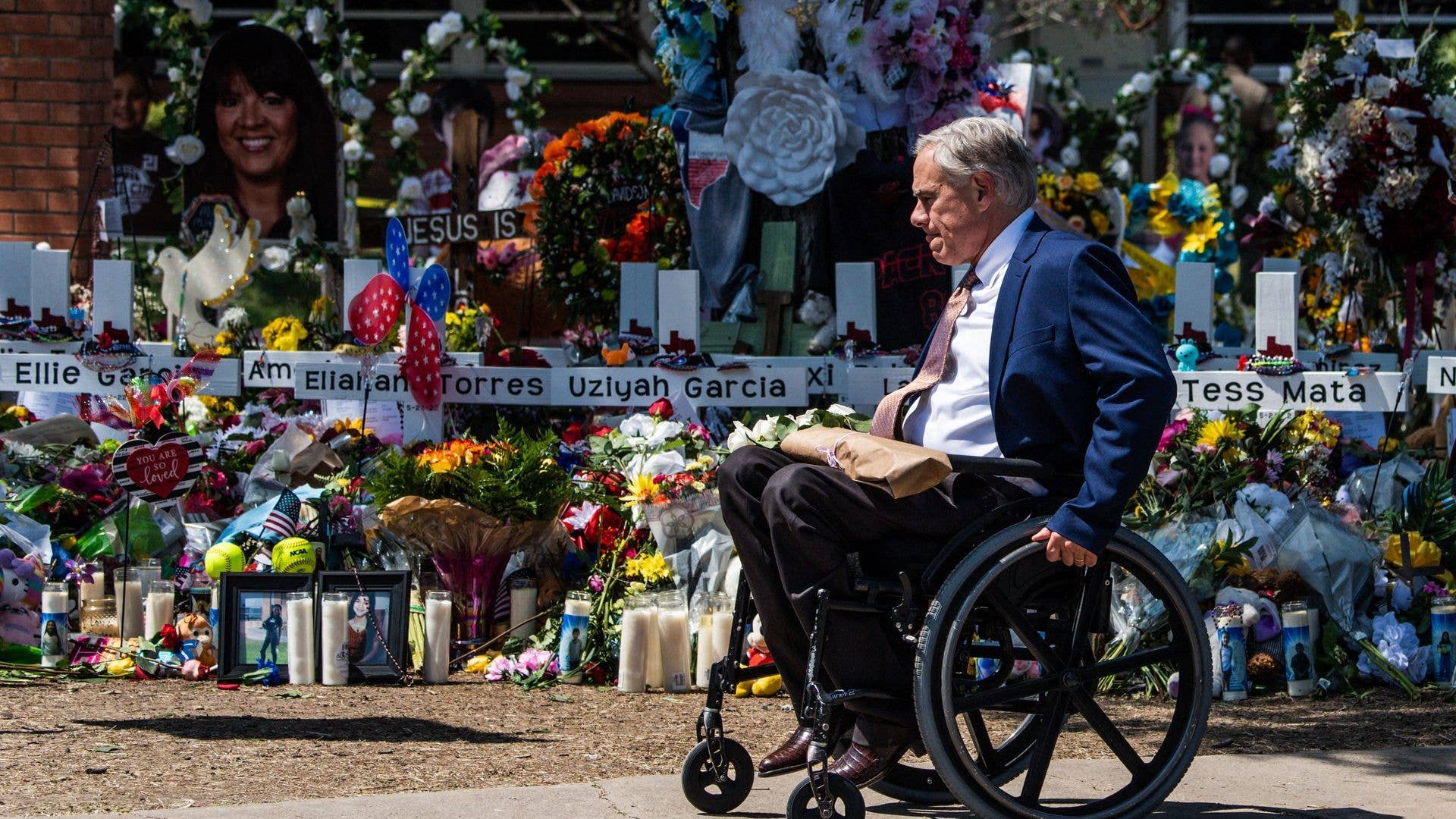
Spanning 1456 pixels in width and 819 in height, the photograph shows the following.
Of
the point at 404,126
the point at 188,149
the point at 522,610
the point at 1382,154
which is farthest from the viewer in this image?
the point at 404,126

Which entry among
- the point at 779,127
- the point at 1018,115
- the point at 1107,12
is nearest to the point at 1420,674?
the point at 779,127

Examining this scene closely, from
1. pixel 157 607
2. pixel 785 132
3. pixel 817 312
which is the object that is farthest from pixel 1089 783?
pixel 785 132

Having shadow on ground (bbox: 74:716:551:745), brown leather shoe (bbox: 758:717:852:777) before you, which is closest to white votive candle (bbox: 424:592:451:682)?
shadow on ground (bbox: 74:716:551:745)

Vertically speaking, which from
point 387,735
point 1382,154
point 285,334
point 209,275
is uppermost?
point 1382,154

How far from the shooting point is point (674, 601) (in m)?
4.75

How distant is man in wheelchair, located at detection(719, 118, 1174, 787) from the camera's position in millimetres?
2998

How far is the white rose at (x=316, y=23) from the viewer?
935 cm

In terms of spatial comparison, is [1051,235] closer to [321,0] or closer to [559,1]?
[321,0]

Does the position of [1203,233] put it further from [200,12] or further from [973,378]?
[973,378]

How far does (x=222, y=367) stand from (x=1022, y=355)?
396cm

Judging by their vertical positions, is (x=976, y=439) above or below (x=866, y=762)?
above

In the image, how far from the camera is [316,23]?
9359 mm

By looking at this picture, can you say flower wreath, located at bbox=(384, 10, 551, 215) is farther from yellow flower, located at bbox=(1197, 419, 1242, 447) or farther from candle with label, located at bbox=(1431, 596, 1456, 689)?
candle with label, located at bbox=(1431, 596, 1456, 689)

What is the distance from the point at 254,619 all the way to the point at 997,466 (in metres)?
2.52
